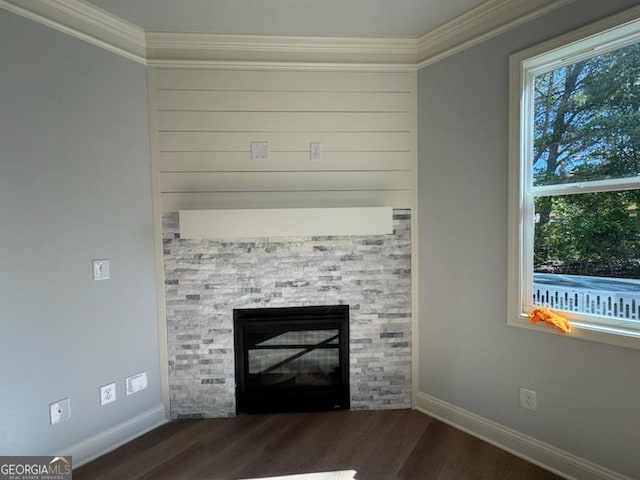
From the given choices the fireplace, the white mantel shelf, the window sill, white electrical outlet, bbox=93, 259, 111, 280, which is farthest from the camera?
the fireplace

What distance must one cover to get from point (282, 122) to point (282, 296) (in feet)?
4.13

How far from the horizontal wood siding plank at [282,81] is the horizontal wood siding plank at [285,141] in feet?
1.04

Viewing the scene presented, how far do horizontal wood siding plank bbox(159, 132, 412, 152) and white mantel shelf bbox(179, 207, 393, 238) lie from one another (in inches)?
18.8

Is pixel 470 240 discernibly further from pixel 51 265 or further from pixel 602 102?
pixel 51 265

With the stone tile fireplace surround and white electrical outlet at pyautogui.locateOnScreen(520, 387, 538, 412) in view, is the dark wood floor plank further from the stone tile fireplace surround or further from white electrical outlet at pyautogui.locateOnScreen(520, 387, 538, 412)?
white electrical outlet at pyautogui.locateOnScreen(520, 387, 538, 412)

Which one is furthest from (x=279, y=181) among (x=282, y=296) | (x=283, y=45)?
(x=283, y=45)

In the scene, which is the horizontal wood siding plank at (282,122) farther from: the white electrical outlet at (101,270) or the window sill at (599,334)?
the window sill at (599,334)

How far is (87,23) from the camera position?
189 cm

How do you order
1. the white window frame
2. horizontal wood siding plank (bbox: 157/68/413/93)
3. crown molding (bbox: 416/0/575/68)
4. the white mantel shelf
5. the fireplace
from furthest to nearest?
the fireplace, horizontal wood siding plank (bbox: 157/68/413/93), the white mantel shelf, crown molding (bbox: 416/0/575/68), the white window frame

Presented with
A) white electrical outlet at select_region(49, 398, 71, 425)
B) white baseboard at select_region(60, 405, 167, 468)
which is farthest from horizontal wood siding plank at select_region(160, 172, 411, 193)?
white baseboard at select_region(60, 405, 167, 468)

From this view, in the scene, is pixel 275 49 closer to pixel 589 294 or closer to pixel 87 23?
pixel 87 23

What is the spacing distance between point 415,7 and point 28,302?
278 cm

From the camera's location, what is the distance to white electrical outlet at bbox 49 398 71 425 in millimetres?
1742

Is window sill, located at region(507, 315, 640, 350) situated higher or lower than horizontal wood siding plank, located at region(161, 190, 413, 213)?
lower
